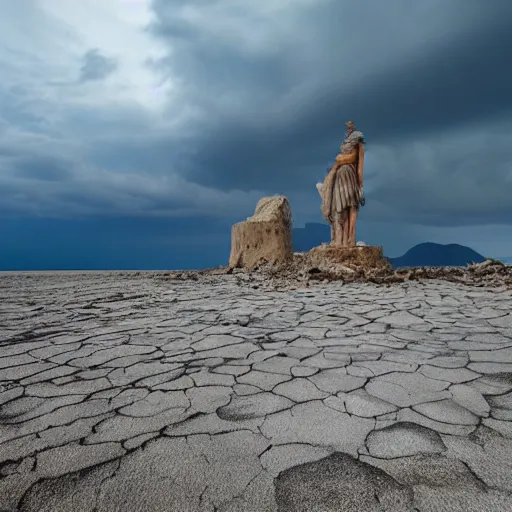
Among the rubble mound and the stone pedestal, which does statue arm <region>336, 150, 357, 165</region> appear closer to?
the stone pedestal

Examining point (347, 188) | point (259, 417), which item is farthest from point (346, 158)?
point (259, 417)

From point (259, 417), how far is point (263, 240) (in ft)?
27.3

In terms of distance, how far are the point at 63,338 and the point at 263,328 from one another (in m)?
1.76

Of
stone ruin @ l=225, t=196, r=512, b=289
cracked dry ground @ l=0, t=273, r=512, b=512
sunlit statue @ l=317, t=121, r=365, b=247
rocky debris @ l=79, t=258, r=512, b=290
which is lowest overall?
cracked dry ground @ l=0, t=273, r=512, b=512

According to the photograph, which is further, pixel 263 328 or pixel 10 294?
pixel 10 294

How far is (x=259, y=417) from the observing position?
160 cm

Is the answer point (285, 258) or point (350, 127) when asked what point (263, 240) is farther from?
point (350, 127)

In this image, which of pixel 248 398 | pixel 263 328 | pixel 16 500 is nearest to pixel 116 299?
pixel 263 328

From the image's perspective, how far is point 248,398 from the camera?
180 cm

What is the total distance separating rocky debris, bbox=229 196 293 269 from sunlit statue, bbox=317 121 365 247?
55.0 inches

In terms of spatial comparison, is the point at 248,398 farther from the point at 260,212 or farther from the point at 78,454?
the point at 260,212

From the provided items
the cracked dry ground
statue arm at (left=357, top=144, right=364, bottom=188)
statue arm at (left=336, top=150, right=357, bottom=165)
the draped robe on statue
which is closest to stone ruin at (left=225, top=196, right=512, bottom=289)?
the draped robe on statue

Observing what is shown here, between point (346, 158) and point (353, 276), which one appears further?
point (346, 158)

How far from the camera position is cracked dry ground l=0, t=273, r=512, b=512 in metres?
1.13
